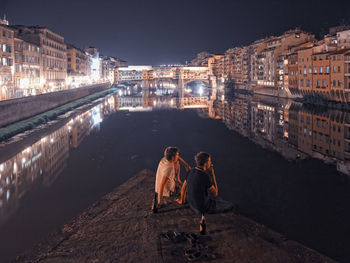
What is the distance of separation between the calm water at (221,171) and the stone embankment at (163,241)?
1.47m

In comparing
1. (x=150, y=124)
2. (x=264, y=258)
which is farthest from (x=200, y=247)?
(x=150, y=124)

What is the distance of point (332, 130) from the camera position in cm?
2312

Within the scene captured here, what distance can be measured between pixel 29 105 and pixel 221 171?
2507 cm

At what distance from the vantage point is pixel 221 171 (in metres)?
14.1

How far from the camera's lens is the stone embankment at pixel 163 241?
5445 millimetres

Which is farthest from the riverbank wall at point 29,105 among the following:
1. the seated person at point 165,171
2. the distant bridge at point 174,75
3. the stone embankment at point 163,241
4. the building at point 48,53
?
the distant bridge at point 174,75

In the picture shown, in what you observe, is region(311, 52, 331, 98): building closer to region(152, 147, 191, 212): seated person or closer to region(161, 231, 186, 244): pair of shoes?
region(152, 147, 191, 212): seated person

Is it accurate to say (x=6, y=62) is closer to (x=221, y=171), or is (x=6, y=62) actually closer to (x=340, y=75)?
(x=221, y=171)

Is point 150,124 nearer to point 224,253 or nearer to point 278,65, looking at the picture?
point 224,253

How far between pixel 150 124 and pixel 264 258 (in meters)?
27.3

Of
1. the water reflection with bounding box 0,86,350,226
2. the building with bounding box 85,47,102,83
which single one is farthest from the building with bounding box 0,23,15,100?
the building with bounding box 85,47,102,83

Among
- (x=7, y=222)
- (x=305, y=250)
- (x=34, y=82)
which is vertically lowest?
(x=7, y=222)

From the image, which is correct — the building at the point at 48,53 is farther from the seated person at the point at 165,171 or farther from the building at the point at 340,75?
the seated person at the point at 165,171

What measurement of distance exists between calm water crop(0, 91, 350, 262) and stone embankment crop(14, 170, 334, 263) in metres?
1.47
